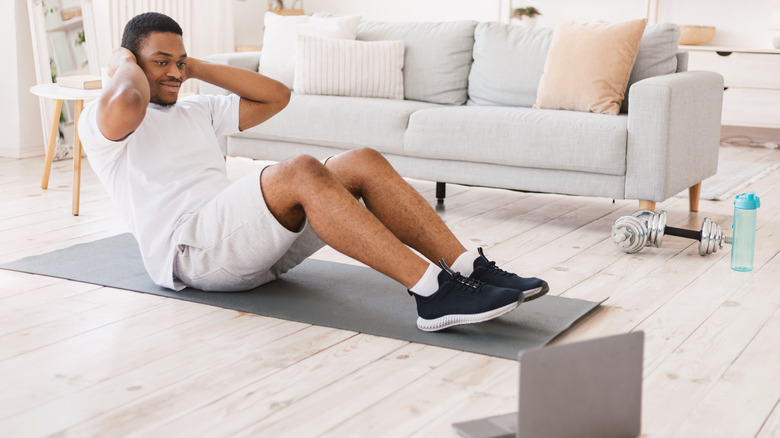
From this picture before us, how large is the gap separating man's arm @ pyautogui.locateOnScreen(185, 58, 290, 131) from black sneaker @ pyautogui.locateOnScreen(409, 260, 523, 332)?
0.91 metres

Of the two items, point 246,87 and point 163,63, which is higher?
point 163,63

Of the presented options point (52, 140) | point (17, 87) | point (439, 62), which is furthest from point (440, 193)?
point (17, 87)

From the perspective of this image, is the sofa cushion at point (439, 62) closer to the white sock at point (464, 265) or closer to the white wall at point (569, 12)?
the white sock at point (464, 265)

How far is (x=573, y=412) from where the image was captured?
1.51 meters

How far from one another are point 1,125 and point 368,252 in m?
3.69

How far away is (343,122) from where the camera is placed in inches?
154

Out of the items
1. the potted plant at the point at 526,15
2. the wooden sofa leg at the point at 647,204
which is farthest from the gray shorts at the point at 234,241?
the potted plant at the point at 526,15

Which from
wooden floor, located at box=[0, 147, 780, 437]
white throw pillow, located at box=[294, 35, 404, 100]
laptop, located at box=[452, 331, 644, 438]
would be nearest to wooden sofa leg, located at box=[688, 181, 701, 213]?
wooden floor, located at box=[0, 147, 780, 437]

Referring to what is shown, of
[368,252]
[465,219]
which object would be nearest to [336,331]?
[368,252]

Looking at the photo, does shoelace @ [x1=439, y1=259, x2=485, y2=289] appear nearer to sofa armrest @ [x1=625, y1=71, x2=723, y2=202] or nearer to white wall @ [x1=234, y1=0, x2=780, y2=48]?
sofa armrest @ [x1=625, y1=71, x2=723, y2=202]

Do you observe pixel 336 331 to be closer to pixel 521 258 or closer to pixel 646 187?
pixel 521 258

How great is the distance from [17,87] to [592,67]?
3.16 meters

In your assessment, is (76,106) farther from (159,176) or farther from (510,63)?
(510,63)

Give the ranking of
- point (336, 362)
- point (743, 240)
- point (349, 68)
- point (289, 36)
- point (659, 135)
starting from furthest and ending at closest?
1. point (289, 36)
2. point (349, 68)
3. point (659, 135)
4. point (743, 240)
5. point (336, 362)
